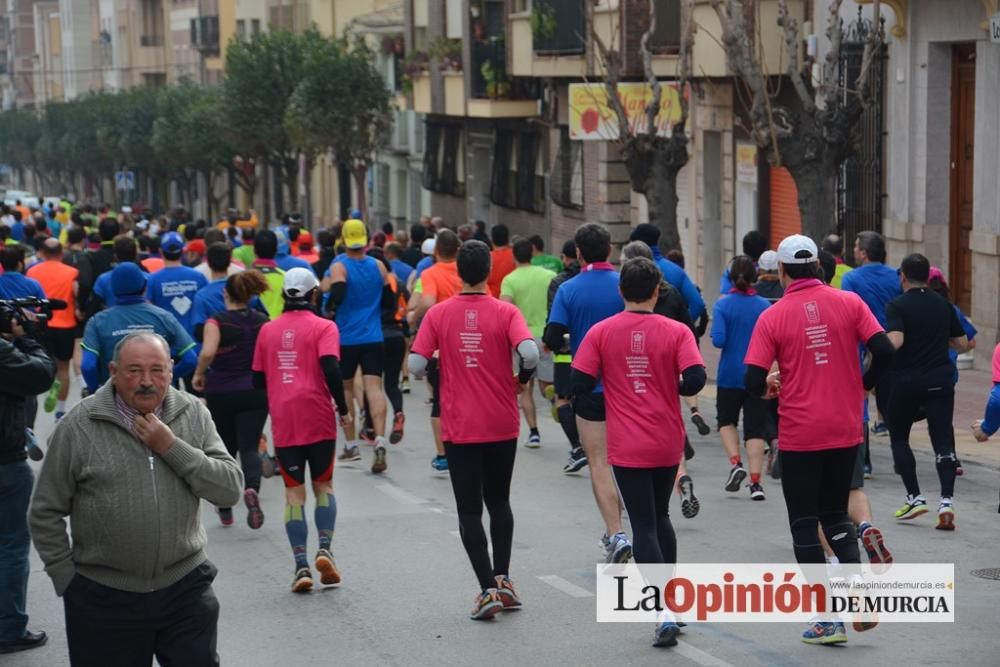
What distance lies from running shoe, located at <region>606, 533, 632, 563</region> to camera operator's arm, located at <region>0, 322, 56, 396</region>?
3.02m

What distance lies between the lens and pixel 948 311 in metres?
10.8

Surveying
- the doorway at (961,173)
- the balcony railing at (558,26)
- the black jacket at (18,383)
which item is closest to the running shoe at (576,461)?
the black jacket at (18,383)

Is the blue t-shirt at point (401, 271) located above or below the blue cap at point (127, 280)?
below

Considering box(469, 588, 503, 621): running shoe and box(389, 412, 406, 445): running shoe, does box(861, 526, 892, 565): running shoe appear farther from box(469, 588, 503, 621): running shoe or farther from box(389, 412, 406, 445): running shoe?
box(389, 412, 406, 445): running shoe

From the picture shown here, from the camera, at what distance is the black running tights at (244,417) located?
37.3 ft

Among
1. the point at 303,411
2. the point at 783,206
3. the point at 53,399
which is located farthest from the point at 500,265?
the point at 783,206

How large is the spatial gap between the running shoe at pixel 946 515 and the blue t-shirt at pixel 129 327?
4.63 metres

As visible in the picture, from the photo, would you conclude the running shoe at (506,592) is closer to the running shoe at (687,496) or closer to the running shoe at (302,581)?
the running shoe at (302,581)

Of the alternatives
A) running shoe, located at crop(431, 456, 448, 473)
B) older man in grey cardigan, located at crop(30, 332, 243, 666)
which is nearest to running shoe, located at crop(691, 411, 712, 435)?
running shoe, located at crop(431, 456, 448, 473)

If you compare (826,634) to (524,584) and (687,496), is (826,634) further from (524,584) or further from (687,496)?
(687,496)

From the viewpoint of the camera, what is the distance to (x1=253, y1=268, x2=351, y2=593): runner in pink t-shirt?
379 inches

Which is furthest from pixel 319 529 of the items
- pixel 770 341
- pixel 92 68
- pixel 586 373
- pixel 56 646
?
pixel 92 68

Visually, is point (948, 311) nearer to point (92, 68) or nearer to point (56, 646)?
point (56, 646)

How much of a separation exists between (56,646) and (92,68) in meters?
95.4
